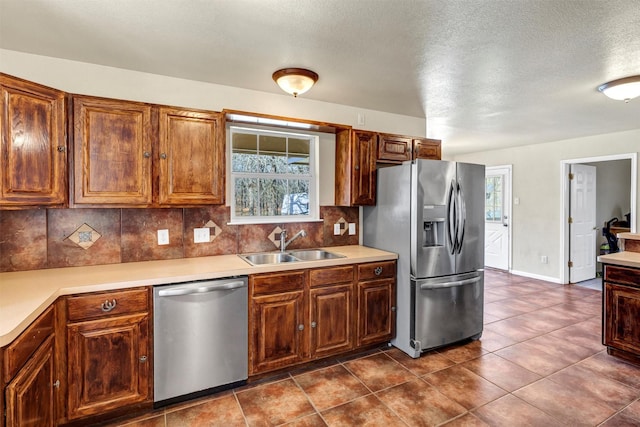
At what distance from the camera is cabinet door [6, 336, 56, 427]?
1.33 m

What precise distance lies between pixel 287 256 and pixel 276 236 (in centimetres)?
25

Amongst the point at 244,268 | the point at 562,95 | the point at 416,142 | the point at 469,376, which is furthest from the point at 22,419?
the point at 562,95

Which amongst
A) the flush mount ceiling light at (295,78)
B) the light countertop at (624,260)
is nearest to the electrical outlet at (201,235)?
the flush mount ceiling light at (295,78)

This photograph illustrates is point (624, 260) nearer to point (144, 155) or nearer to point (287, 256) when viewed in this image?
point (287, 256)

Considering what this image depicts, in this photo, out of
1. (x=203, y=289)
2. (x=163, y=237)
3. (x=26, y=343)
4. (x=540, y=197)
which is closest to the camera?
(x=26, y=343)

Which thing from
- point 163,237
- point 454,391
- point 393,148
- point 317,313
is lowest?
point 454,391

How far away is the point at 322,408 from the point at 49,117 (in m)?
2.54

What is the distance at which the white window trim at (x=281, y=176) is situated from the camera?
2.98m

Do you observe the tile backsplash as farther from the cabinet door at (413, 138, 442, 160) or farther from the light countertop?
the light countertop

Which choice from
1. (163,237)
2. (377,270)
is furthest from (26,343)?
(377,270)

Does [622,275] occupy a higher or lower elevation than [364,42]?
lower

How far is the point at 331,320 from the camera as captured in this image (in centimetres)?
275

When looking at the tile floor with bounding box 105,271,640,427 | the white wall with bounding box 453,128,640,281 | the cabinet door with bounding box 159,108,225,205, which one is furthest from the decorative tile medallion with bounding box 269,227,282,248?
the white wall with bounding box 453,128,640,281

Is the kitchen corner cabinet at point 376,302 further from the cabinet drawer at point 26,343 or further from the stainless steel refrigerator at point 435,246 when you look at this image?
the cabinet drawer at point 26,343
